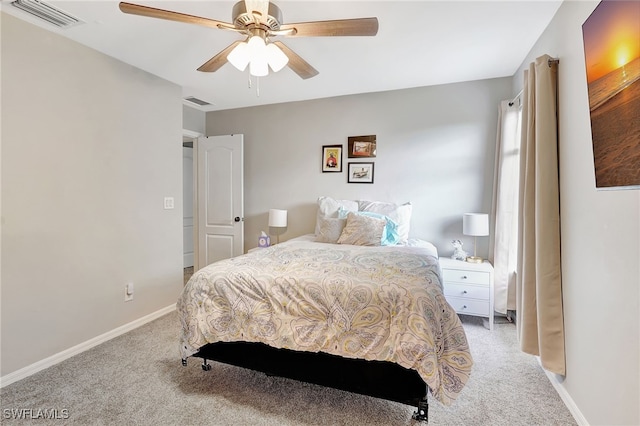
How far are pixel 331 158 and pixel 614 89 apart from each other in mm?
2796

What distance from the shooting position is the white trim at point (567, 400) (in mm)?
1593

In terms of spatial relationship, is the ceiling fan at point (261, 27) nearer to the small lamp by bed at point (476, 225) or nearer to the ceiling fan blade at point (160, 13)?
the ceiling fan blade at point (160, 13)

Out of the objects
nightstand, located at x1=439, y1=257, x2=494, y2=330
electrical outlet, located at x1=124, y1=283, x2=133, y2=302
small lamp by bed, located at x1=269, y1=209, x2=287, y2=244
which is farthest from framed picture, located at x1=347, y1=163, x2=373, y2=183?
electrical outlet, located at x1=124, y1=283, x2=133, y2=302

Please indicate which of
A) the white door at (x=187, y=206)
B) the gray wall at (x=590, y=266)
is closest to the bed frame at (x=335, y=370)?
the gray wall at (x=590, y=266)

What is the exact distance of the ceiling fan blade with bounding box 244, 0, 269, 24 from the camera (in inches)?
58.4

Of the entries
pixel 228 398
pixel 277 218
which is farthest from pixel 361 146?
pixel 228 398

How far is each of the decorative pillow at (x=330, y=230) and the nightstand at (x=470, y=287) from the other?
1065 mm

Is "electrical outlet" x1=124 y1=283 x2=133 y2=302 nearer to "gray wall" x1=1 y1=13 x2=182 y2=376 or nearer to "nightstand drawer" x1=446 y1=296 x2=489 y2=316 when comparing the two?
"gray wall" x1=1 y1=13 x2=182 y2=376

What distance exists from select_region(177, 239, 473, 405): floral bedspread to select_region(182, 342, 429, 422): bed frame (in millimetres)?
108

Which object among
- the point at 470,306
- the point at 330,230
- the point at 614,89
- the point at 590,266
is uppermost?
the point at 614,89

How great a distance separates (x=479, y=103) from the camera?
3182 mm

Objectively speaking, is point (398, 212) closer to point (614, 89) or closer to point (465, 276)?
point (465, 276)

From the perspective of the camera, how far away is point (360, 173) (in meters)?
3.66

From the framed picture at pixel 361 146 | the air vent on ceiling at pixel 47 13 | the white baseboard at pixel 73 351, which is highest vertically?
the air vent on ceiling at pixel 47 13
